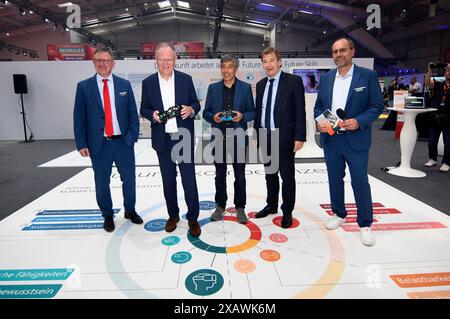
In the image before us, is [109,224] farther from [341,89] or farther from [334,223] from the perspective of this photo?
[341,89]

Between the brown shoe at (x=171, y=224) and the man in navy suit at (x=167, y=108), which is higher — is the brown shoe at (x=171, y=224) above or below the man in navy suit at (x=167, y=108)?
below

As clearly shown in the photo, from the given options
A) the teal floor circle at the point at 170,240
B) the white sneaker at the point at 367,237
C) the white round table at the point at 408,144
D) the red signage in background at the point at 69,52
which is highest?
the red signage in background at the point at 69,52

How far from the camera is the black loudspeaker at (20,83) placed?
7933 mm

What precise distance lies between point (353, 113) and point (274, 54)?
825 millimetres

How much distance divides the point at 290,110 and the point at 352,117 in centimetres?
51

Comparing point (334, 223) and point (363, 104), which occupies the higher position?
point (363, 104)

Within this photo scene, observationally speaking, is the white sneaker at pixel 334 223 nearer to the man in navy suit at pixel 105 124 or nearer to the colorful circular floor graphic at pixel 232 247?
the colorful circular floor graphic at pixel 232 247

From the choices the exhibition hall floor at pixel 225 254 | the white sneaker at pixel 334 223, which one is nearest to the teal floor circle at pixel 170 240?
the exhibition hall floor at pixel 225 254

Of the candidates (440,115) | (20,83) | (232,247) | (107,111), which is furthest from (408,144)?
(20,83)

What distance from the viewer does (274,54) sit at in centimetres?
257

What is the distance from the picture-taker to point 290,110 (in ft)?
8.57

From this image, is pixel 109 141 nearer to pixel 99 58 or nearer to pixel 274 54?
pixel 99 58

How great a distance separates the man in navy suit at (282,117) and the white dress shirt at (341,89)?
0.26 m

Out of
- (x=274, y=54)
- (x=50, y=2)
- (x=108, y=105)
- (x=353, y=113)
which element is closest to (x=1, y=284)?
(x=108, y=105)
